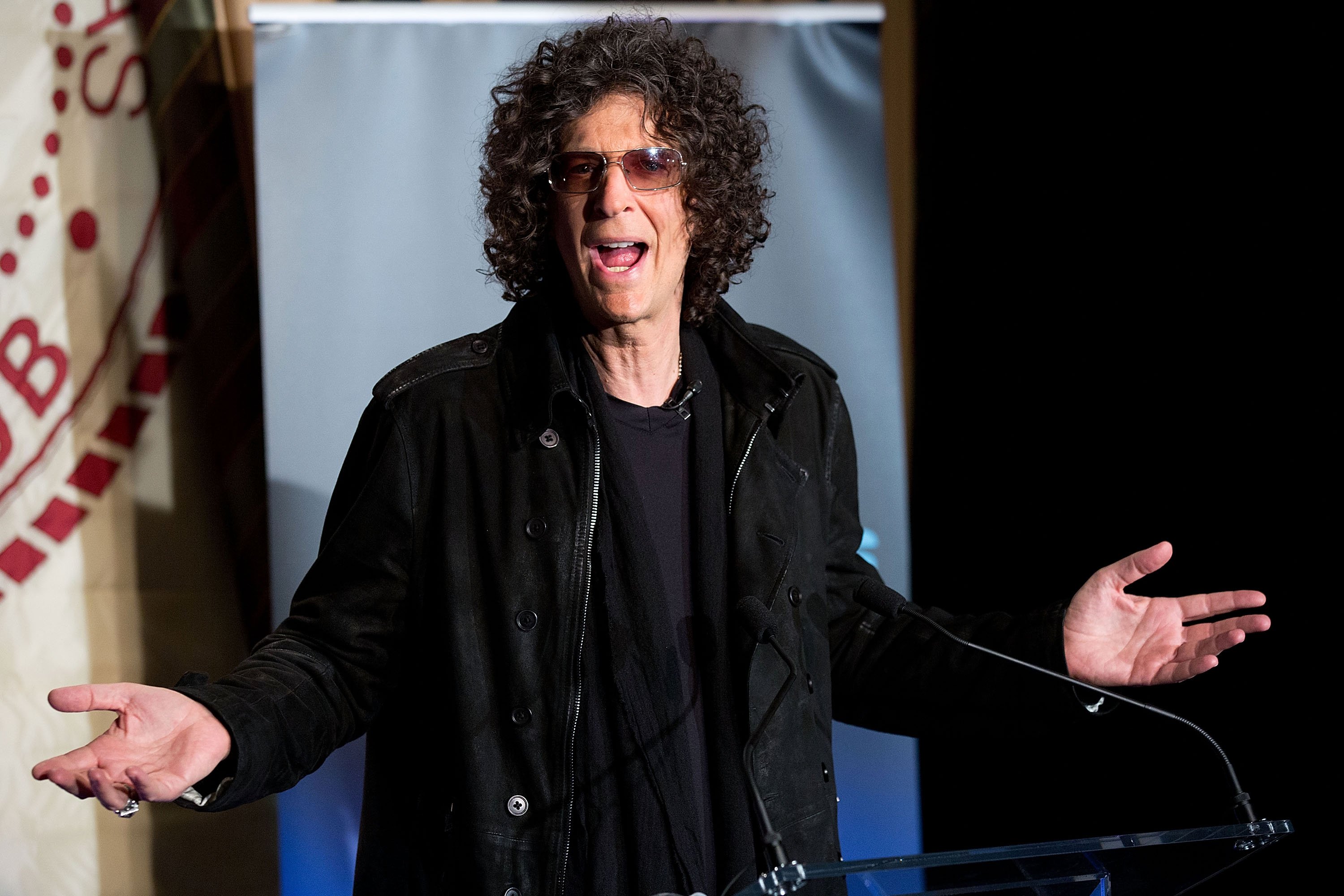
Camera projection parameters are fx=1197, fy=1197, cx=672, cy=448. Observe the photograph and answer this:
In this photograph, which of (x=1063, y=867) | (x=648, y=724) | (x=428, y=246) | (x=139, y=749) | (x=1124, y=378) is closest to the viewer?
(x=1063, y=867)

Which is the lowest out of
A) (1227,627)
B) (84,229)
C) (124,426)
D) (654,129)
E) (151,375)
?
(1227,627)

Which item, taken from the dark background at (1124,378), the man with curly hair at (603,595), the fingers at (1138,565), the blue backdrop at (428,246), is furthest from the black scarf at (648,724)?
the blue backdrop at (428,246)

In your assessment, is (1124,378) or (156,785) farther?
(1124,378)

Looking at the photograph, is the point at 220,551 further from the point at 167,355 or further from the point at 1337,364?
the point at 1337,364

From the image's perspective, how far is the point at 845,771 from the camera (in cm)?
252

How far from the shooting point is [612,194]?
1627 mm

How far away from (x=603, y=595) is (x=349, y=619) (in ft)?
1.08

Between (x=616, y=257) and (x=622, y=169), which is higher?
(x=622, y=169)

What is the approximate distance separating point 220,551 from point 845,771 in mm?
1464

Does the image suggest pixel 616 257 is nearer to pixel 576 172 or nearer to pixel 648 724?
pixel 576 172

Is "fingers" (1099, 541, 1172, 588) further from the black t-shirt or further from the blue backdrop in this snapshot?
the blue backdrop

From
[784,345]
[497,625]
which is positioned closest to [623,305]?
[784,345]

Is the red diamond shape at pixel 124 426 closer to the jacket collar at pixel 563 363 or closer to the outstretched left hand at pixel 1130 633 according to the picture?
the jacket collar at pixel 563 363

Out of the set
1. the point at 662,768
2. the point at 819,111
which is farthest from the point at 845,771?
the point at 819,111
